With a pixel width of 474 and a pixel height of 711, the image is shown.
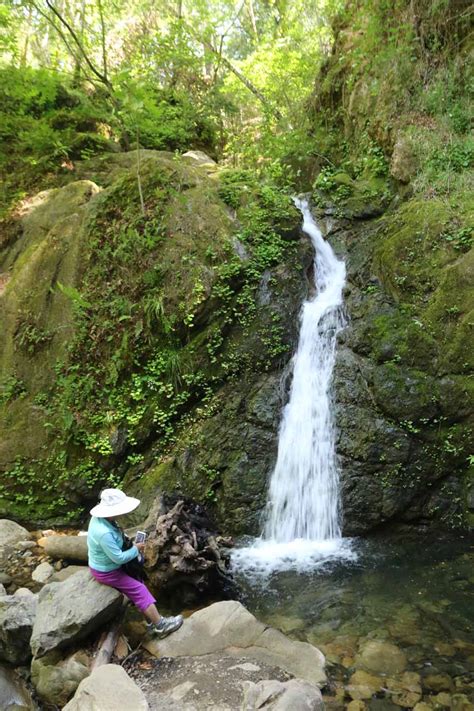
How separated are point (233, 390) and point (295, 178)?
7.97 meters

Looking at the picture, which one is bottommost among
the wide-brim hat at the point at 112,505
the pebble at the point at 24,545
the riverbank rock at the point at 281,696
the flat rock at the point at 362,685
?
the flat rock at the point at 362,685

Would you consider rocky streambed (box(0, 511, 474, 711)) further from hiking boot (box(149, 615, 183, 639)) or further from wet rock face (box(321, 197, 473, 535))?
wet rock face (box(321, 197, 473, 535))

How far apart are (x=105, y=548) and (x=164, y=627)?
902mm

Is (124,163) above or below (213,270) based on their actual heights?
above

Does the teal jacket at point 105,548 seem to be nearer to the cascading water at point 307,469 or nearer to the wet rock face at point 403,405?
the cascading water at point 307,469

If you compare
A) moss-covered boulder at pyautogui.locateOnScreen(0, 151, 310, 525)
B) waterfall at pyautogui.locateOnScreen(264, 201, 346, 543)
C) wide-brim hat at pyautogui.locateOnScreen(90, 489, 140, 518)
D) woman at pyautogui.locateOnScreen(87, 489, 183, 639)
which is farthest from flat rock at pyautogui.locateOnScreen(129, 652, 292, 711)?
moss-covered boulder at pyautogui.locateOnScreen(0, 151, 310, 525)

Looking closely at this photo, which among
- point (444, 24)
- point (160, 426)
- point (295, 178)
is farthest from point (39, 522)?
point (444, 24)

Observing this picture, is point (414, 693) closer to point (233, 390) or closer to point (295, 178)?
point (233, 390)

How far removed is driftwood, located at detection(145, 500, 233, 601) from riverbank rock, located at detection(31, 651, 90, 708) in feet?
4.01

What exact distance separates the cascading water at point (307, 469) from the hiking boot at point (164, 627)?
5.39 ft

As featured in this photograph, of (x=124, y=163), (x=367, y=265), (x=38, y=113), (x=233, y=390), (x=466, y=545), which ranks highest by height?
(x=38, y=113)

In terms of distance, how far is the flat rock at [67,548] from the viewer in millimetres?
5676

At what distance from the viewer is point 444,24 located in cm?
941

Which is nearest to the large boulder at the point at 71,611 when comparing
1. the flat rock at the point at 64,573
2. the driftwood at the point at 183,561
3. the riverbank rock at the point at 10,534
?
the driftwood at the point at 183,561
